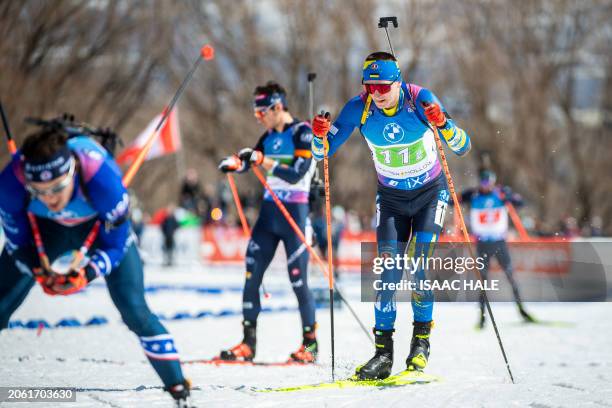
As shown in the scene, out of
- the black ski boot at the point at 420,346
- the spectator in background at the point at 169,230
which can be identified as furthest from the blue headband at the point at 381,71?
the spectator in background at the point at 169,230

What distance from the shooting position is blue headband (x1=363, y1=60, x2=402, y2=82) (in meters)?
5.77

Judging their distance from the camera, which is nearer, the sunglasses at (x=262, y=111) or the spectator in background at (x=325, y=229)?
the sunglasses at (x=262, y=111)

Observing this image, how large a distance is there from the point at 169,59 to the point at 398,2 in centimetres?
715

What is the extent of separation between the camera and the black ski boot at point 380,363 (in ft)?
19.2

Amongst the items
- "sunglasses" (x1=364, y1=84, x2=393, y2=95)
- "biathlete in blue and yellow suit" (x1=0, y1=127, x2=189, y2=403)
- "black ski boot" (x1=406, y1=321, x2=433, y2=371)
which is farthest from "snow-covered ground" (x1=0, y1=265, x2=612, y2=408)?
"sunglasses" (x1=364, y1=84, x2=393, y2=95)

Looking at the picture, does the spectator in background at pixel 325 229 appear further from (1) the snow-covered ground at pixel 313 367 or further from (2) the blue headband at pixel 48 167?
(2) the blue headband at pixel 48 167

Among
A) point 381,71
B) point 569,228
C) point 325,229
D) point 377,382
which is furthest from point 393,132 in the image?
point 569,228

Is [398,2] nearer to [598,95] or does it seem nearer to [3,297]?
[598,95]

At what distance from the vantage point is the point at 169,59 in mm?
25234

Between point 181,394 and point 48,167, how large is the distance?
141 cm

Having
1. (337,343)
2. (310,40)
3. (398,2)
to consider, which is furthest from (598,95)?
(337,343)

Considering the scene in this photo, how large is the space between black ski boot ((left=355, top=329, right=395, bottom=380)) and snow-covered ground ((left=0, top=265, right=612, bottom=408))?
321mm

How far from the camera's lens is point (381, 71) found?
19.0 ft

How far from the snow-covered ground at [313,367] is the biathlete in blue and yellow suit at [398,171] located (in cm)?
52
